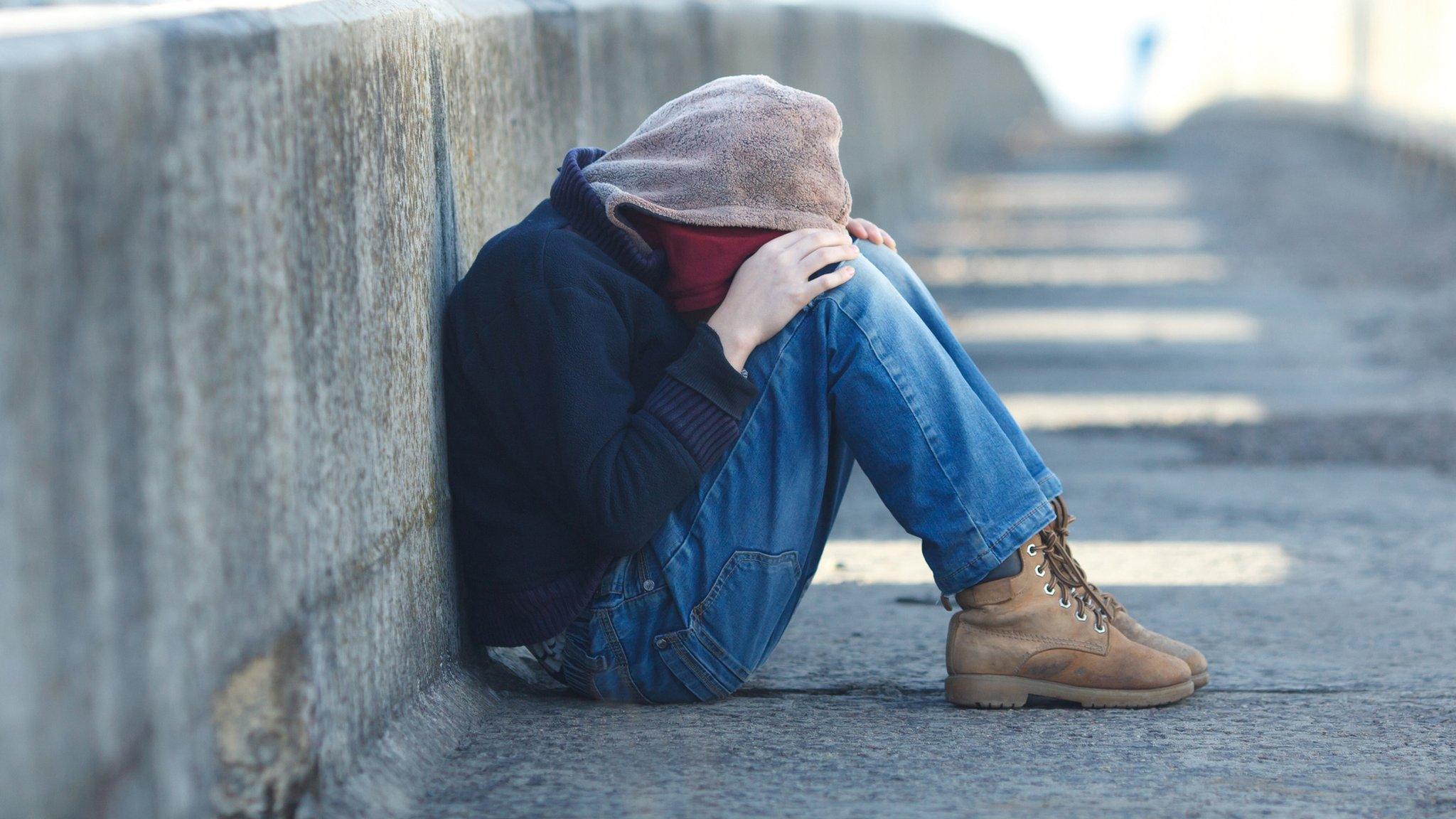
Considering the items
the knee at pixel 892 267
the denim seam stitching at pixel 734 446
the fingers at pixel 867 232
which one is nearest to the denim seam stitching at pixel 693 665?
the denim seam stitching at pixel 734 446

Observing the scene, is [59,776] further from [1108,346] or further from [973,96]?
[973,96]

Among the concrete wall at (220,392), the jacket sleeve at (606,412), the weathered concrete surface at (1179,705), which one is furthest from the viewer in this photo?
the jacket sleeve at (606,412)

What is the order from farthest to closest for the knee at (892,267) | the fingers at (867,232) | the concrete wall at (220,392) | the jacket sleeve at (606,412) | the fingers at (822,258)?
the fingers at (867,232), the knee at (892,267), the fingers at (822,258), the jacket sleeve at (606,412), the concrete wall at (220,392)

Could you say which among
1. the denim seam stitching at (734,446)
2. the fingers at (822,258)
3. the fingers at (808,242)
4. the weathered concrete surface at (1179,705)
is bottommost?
the weathered concrete surface at (1179,705)

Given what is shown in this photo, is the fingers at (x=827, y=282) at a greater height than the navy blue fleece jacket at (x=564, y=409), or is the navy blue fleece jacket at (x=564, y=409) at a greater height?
the fingers at (x=827, y=282)

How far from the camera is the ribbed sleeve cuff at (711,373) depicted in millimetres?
2379

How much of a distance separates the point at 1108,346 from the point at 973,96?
12.1 m

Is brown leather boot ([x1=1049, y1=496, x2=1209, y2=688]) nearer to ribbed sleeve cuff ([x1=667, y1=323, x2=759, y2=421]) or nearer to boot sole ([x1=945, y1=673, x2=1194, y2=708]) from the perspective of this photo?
boot sole ([x1=945, y1=673, x2=1194, y2=708])

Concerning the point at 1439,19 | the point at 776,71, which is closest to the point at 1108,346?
the point at 776,71

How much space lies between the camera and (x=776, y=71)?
775 centimetres

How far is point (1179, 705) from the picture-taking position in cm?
268

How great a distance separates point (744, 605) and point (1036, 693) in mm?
490

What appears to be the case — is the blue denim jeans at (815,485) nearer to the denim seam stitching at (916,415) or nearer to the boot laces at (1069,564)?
the denim seam stitching at (916,415)

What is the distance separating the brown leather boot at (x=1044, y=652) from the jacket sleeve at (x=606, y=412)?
0.50m
